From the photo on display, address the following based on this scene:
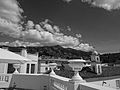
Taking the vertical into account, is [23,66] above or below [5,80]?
above

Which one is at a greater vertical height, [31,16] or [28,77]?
[31,16]

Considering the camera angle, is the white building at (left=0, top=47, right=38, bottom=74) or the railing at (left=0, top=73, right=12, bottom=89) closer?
the railing at (left=0, top=73, right=12, bottom=89)

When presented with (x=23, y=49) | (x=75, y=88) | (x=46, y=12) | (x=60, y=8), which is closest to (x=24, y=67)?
(x=23, y=49)

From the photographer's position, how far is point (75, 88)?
406 cm

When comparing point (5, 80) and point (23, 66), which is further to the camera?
point (23, 66)

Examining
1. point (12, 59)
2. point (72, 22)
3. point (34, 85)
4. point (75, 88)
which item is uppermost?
point (72, 22)

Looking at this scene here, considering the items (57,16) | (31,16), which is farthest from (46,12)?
(31,16)

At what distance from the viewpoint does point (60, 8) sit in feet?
44.6

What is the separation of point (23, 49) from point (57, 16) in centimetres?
1003

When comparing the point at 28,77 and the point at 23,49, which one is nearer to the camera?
the point at 28,77

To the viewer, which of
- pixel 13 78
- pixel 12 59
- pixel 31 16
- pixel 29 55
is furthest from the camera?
pixel 29 55

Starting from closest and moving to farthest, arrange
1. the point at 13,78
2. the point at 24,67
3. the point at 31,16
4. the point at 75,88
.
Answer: the point at 75,88, the point at 13,78, the point at 31,16, the point at 24,67

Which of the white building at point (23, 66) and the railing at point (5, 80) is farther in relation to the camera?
the white building at point (23, 66)

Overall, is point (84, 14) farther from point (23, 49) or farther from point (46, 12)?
point (23, 49)
